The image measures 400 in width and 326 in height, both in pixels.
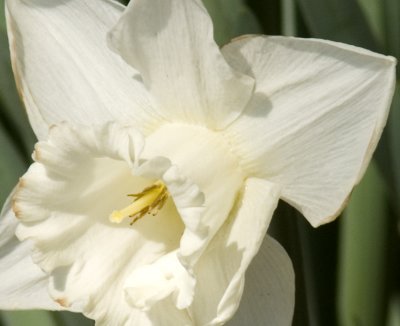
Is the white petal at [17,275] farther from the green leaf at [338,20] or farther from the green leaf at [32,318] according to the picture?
the green leaf at [338,20]

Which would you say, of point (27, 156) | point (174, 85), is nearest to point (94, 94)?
point (174, 85)

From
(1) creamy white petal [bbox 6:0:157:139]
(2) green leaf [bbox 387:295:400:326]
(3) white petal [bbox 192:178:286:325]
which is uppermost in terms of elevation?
(1) creamy white petal [bbox 6:0:157:139]

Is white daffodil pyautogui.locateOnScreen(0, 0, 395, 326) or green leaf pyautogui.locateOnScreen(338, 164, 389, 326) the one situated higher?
white daffodil pyautogui.locateOnScreen(0, 0, 395, 326)

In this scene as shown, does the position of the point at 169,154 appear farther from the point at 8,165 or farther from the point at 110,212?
the point at 8,165

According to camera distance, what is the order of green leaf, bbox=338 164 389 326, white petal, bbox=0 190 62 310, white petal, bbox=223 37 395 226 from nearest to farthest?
white petal, bbox=223 37 395 226
white petal, bbox=0 190 62 310
green leaf, bbox=338 164 389 326

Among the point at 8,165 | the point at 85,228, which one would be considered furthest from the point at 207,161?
the point at 8,165

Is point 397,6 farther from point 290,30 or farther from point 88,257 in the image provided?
point 88,257

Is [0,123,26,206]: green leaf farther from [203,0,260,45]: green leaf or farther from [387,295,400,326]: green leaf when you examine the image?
[387,295,400,326]: green leaf

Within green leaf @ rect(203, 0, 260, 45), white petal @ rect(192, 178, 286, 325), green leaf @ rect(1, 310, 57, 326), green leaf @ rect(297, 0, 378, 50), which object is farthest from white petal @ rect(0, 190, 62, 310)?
green leaf @ rect(297, 0, 378, 50)

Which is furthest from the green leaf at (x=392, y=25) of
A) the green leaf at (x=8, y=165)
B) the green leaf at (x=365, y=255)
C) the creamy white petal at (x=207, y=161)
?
the green leaf at (x=8, y=165)
